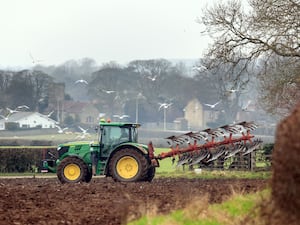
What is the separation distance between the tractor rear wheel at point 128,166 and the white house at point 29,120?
6104cm

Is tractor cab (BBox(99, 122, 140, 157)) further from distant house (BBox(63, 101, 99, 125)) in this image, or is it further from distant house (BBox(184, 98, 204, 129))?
distant house (BBox(184, 98, 204, 129))

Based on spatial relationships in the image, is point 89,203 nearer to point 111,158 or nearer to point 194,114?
point 111,158

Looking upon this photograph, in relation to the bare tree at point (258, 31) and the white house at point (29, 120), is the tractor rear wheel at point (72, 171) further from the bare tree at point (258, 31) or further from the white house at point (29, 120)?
the white house at point (29, 120)

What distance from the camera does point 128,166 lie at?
2906cm

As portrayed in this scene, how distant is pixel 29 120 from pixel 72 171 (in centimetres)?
6204

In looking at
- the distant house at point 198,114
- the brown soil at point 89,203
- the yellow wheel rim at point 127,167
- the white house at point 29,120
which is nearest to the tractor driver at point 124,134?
the yellow wheel rim at point 127,167

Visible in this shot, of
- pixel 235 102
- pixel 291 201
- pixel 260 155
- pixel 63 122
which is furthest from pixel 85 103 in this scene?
pixel 291 201

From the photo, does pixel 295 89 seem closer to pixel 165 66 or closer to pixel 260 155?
pixel 260 155

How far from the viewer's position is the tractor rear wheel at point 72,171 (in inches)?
1160

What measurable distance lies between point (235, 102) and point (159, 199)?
255 ft

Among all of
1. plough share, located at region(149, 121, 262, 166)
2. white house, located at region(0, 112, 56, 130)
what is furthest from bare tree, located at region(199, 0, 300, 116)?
white house, located at region(0, 112, 56, 130)

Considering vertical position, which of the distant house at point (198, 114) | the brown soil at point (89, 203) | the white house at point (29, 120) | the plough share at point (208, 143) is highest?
the distant house at point (198, 114)

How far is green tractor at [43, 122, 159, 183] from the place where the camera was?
28.9 metres

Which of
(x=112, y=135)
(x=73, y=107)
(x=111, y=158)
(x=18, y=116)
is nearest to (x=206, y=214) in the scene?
(x=111, y=158)
